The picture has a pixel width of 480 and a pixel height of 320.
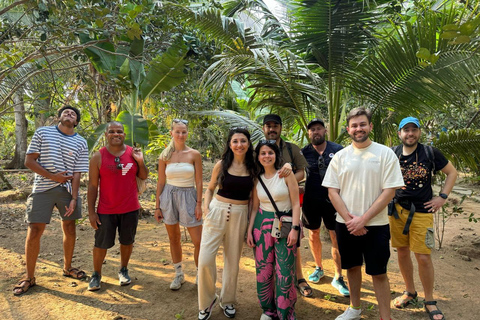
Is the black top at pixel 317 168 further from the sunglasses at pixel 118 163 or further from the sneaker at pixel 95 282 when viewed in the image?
the sneaker at pixel 95 282

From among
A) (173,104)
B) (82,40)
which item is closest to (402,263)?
(82,40)

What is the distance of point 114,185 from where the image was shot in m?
3.56

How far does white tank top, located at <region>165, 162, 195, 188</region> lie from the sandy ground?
1294mm

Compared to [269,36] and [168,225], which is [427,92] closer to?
[269,36]

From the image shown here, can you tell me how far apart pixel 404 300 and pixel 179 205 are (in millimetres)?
2642

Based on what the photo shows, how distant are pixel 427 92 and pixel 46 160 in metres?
4.65

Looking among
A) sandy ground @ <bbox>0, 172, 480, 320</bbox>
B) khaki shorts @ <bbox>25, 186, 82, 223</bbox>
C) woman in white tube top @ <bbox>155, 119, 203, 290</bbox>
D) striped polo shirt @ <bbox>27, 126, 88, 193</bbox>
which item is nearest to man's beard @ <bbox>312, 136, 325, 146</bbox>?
Answer: woman in white tube top @ <bbox>155, 119, 203, 290</bbox>

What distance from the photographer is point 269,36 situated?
5117 millimetres

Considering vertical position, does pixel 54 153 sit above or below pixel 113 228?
above

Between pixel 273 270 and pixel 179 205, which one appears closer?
pixel 273 270

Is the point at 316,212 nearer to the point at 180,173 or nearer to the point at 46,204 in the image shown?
the point at 180,173

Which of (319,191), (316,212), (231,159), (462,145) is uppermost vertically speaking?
(462,145)

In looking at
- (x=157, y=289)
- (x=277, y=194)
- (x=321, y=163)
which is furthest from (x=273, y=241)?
(x=157, y=289)

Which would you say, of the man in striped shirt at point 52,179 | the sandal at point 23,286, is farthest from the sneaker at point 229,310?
the sandal at point 23,286
